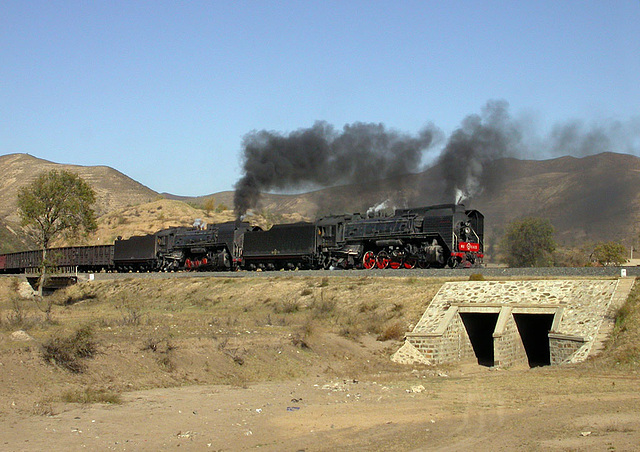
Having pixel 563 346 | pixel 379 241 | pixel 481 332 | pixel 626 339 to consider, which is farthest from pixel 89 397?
pixel 379 241

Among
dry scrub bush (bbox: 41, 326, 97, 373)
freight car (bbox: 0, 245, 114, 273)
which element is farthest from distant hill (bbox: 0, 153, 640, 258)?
dry scrub bush (bbox: 41, 326, 97, 373)

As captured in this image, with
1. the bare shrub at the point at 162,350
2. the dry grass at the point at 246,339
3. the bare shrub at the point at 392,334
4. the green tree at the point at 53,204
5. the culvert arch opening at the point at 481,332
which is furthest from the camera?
the green tree at the point at 53,204

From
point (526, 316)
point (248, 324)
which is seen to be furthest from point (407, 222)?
point (248, 324)

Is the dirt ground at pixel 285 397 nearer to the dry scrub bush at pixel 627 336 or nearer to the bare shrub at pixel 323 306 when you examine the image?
the dry scrub bush at pixel 627 336

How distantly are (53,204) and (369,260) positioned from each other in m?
24.3

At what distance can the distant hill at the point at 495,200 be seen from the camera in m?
99.7

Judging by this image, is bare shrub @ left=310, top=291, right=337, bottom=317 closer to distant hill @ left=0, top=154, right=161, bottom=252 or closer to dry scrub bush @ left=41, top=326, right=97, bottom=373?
dry scrub bush @ left=41, top=326, right=97, bottom=373

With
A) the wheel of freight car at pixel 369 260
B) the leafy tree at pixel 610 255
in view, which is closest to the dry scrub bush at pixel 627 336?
the wheel of freight car at pixel 369 260

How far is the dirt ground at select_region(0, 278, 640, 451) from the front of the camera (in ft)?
40.5

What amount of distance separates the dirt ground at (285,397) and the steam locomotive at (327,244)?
10936 millimetres

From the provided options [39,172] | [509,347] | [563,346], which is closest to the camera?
[563,346]

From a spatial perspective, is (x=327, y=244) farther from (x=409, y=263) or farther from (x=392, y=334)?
(x=392, y=334)

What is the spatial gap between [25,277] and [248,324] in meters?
40.8

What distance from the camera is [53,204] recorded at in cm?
4709
